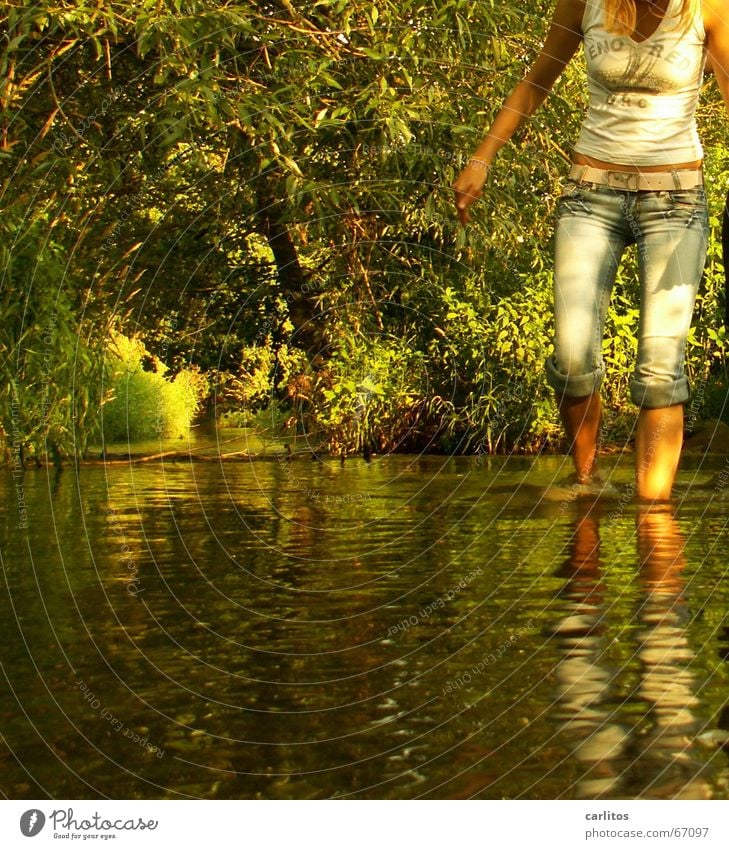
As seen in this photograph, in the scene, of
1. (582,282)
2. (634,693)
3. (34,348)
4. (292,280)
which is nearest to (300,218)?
(292,280)

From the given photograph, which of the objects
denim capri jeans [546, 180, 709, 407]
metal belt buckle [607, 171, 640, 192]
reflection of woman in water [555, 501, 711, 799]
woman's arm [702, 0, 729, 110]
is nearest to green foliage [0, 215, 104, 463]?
denim capri jeans [546, 180, 709, 407]

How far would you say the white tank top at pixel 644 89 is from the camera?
625cm

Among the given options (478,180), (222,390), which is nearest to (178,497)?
(478,180)

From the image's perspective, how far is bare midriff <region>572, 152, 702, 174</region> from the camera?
6.36 m

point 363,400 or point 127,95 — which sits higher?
point 127,95

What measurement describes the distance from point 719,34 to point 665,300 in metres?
1.07

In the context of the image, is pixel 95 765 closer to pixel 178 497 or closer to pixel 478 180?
pixel 478 180

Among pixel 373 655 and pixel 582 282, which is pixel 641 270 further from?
pixel 373 655

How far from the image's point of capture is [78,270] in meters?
13.3

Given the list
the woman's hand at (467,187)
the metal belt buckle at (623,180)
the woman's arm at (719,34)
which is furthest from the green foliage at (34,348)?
the woman's arm at (719,34)

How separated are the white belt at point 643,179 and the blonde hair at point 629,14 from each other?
1.83 feet

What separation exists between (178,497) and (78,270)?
514cm

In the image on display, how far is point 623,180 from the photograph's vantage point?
638cm

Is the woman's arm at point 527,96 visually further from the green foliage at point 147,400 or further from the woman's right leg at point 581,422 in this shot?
the green foliage at point 147,400
